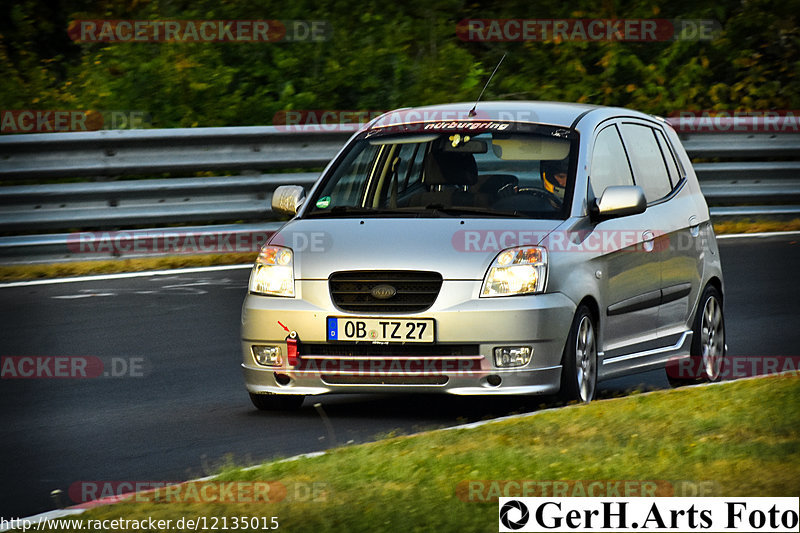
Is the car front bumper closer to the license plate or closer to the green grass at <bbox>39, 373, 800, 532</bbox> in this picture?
the license plate

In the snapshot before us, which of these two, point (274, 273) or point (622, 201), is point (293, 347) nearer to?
point (274, 273)

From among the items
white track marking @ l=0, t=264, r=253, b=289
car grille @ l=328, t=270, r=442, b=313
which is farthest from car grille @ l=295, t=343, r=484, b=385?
white track marking @ l=0, t=264, r=253, b=289

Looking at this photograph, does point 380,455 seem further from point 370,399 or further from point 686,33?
point 686,33

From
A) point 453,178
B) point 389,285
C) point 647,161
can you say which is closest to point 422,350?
point 389,285

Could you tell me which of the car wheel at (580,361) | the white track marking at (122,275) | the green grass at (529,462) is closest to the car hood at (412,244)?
the car wheel at (580,361)

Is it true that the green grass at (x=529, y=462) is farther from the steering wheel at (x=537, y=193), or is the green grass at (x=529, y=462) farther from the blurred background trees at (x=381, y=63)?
the blurred background trees at (x=381, y=63)

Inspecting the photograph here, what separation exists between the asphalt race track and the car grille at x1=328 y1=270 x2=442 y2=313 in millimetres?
628

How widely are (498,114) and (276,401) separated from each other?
2.24m

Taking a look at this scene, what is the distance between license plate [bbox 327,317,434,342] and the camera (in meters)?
8.31

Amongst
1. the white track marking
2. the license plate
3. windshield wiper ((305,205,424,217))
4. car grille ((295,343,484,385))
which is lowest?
the white track marking

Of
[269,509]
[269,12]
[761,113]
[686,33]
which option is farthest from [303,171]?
[269,509]

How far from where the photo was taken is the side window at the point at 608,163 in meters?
9.34

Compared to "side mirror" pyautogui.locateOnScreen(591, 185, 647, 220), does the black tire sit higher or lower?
lower

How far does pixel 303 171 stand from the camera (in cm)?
1642
